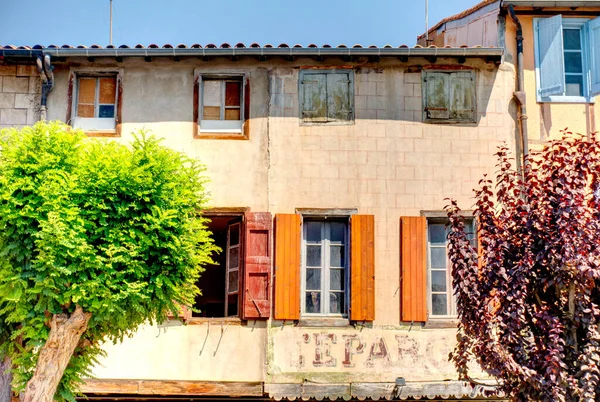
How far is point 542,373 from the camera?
10.1m

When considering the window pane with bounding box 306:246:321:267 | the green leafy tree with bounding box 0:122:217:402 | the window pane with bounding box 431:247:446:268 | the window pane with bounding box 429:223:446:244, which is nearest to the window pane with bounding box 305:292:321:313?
the window pane with bounding box 306:246:321:267

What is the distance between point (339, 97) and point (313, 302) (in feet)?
11.5

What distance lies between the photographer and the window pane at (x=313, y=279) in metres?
14.8

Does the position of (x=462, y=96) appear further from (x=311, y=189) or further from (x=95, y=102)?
(x=95, y=102)

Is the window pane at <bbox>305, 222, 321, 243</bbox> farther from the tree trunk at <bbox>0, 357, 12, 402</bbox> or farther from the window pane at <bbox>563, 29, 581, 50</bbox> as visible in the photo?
the window pane at <bbox>563, 29, 581, 50</bbox>

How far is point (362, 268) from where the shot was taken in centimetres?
1461

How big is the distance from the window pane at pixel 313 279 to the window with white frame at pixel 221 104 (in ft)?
8.79

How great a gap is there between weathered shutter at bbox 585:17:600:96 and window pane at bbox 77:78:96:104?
850 centimetres

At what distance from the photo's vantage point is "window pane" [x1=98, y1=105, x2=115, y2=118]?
15359 millimetres

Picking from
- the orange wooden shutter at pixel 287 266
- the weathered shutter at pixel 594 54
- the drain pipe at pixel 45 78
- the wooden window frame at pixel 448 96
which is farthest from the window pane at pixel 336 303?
the drain pipe at pixel 45 78

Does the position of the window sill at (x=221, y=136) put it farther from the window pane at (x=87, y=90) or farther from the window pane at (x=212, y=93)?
the window pane at (x=87, y=90)

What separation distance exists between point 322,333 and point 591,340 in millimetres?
5349

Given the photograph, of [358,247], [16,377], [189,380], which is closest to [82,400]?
[189,380]

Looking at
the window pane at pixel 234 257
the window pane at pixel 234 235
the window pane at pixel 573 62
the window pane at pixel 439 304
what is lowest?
the window pane at pixel 439 304
